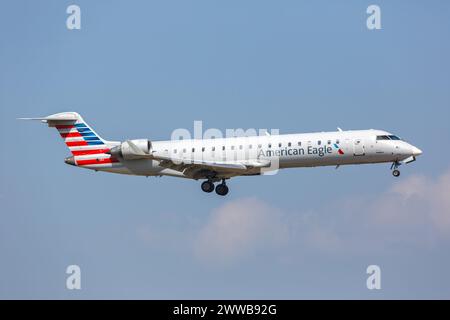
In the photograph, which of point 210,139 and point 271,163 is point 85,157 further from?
point 271,163

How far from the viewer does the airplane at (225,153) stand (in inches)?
2174

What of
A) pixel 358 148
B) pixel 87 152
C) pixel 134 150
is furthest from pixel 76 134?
pixel 358 148

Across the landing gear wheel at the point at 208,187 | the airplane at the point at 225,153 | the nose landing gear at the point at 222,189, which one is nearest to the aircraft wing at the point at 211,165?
the airplane at the point at 225,153

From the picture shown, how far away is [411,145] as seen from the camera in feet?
183

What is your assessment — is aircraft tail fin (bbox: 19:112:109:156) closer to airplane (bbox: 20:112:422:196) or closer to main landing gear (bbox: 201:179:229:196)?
airplane (bbox: 20:112:422:196)

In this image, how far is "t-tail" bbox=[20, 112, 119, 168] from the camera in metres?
59.6

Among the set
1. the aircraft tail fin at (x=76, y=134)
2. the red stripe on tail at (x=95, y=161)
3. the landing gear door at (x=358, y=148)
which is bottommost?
the landing gear door at (x=358, y=148)

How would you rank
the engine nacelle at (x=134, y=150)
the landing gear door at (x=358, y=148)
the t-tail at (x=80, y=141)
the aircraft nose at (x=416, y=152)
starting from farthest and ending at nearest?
the t-tail at (x=80, y=141) < the engine nacelle at (x=134, y=150) < the aircraft nose at (x=416, y=152) < the landing gear door at (x=358, y=148)

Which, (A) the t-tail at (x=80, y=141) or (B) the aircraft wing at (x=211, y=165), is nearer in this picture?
(B) the aircraft wing at (x=211, y=165)

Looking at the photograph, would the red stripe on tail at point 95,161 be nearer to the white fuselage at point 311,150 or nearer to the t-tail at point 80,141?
the t-tail at point 80,141

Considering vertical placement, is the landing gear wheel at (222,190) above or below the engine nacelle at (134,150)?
below

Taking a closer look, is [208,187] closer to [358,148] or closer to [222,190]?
[222,190]

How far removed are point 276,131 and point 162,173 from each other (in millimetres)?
6744
